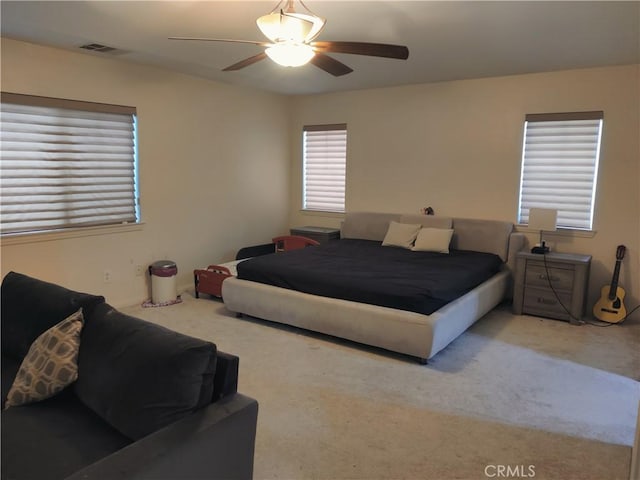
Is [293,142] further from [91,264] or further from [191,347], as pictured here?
[191,347]

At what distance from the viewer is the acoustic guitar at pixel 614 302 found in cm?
442

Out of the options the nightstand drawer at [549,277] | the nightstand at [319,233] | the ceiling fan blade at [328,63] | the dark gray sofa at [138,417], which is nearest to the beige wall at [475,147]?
the nightstand at [319,233]

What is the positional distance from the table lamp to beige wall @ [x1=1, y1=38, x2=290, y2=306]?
3462 mm

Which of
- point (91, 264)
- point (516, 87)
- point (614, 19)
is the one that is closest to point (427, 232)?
point (516, 87)

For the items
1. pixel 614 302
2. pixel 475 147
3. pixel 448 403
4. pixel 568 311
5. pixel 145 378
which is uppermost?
pixel 475 147

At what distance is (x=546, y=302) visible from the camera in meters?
4.57

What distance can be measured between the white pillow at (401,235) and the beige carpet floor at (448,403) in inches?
53.7

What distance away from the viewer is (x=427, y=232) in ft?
17.0

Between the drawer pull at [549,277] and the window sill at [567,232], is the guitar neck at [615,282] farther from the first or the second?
the drawer pull at [549,277]

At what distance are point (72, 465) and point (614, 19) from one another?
3.93 meters

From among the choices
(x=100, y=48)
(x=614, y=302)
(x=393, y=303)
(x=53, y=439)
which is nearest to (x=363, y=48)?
(x=393, y=303)

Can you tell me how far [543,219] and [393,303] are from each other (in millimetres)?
2015

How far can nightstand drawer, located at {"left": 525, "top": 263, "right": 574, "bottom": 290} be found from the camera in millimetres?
4445

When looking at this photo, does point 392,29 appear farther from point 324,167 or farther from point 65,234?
point 65,234
